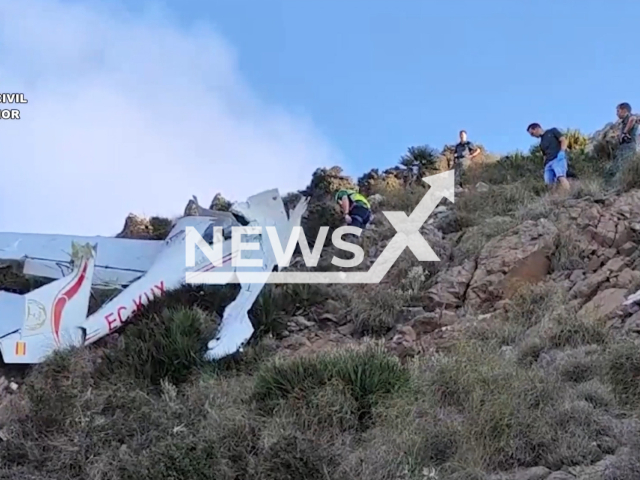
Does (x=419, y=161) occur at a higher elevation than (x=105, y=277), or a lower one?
higher

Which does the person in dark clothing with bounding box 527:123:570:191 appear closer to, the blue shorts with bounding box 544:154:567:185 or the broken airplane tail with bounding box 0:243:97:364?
the blue shorts with bounding box 544:154:567:185

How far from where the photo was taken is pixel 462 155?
18.0m

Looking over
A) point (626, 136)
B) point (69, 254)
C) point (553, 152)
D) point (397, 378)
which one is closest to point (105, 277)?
point (69, 254)

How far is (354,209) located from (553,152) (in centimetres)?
319

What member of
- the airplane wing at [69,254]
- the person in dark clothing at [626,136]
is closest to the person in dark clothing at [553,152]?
the person in dark clothing at [626,136]

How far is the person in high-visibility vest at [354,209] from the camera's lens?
47.1ft

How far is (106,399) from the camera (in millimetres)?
8008

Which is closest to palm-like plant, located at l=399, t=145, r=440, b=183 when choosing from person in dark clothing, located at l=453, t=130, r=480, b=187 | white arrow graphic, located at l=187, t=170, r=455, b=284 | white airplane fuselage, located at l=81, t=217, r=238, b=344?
person in dark clothing, located at l=453, t=130, r=480, b=187

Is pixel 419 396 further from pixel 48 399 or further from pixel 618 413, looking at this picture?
pixel 48 399

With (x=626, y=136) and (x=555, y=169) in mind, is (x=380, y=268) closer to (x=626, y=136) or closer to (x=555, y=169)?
(x=555, y=169)

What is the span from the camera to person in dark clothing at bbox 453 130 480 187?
1775 cm

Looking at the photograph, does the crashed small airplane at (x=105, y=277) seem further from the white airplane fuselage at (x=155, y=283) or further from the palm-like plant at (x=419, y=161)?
the palm-like plant at (x=419, y=161)

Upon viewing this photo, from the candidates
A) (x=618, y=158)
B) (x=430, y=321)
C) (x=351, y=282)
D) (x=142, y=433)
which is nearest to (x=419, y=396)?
(x=142, y=433)

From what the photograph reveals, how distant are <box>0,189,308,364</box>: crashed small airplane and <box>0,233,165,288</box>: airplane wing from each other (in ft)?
0.04
